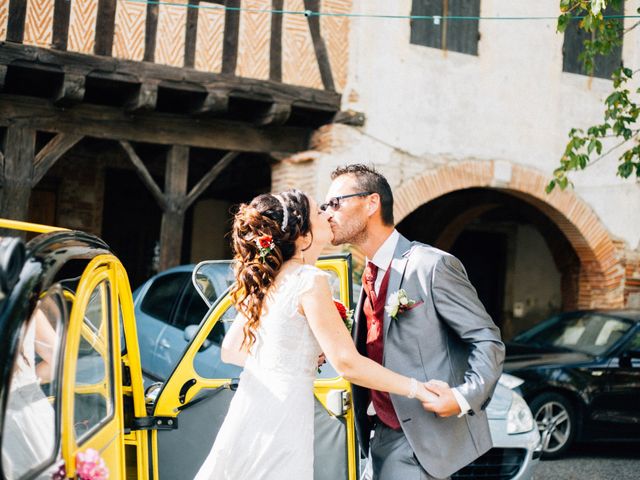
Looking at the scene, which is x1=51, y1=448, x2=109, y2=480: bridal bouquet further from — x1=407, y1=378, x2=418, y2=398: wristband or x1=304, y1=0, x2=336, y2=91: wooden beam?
x1=304, y1=0, x2=336, y2=91: wooden beam

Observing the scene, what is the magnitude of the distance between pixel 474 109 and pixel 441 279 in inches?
348

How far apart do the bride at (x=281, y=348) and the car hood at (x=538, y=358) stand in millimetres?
5581

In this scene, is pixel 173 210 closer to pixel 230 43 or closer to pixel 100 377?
pixel 230 43

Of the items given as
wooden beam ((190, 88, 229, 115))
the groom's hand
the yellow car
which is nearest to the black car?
wooden beam ((190, 88, 229, 115))

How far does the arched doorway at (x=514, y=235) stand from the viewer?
11.5 m

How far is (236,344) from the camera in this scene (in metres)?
3.20

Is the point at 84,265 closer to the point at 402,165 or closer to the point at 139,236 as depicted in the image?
the point at 402,165

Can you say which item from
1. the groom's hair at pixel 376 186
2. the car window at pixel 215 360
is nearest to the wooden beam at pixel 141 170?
the car window at pixel 215 360

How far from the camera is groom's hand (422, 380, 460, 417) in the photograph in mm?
2922

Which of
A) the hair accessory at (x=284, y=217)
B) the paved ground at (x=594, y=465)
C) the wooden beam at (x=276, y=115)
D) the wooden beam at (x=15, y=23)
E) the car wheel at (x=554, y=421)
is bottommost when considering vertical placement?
the paved ground at (x=594, y=465)

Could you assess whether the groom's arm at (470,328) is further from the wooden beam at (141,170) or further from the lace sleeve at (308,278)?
the wooden beam at (141,170)

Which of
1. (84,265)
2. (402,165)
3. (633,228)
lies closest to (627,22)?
(633,228)

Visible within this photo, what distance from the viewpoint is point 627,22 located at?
12.8 meters

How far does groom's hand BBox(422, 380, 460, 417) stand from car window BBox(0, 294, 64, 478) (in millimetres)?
1237
